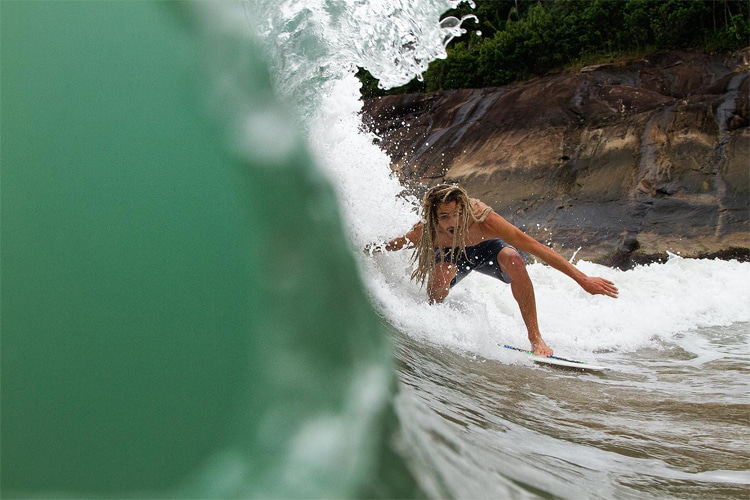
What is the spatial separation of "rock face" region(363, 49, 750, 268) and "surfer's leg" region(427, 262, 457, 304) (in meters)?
5.80

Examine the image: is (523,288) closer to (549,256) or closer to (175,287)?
(549,256)

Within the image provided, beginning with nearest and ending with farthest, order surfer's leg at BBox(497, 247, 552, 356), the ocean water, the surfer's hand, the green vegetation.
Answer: the ocean water, the surfer's hand, surfer's leg at BBox(497, 247, 552, 356), the green vegetation

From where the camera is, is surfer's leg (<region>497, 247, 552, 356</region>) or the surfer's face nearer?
the surfer's face

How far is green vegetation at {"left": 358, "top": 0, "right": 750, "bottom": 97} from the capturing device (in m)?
10.5

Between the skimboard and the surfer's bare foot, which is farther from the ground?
the surfer's bare foot

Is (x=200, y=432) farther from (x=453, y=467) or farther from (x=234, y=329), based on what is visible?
(x=453, y=467)

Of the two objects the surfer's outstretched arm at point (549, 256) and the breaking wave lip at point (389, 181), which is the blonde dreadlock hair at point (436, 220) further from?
the breaking wave lip at point (389, 181)

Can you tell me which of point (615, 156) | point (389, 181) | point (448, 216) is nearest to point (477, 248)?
point (448, 216)

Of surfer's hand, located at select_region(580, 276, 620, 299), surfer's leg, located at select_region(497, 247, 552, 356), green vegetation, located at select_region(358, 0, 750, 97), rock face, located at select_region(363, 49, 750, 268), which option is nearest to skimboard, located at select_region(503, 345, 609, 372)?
surfer's leg, located at select_region(497, 247, 552, 356)

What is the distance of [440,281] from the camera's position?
10.6ft

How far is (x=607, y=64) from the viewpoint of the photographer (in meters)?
11.1

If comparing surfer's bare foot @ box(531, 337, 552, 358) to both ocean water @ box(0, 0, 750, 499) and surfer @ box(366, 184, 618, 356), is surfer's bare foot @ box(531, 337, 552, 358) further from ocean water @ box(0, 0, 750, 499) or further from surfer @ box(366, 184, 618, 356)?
ocean water @ box(0, 0, 750, 499)

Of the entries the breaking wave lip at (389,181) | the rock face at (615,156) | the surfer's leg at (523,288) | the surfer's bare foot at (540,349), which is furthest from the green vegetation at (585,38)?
the surfer's bare foot at (540,349)

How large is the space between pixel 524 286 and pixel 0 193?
2.71 metres
